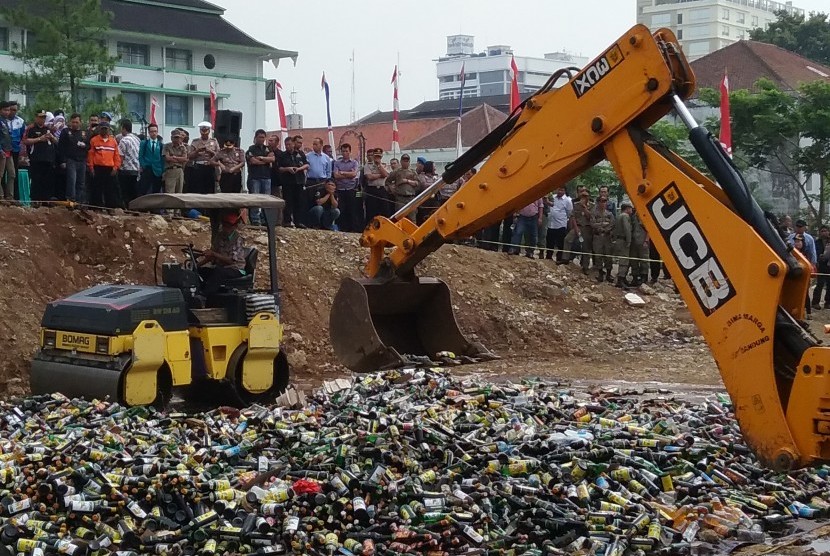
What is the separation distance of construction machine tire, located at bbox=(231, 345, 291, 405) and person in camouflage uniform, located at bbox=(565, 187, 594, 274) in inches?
445

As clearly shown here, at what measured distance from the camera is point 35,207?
18.2 metres

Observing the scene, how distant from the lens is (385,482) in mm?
8500

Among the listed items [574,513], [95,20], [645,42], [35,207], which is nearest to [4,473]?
[574,513]

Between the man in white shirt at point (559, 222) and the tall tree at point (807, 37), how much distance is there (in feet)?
156

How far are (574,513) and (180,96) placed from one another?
152ft

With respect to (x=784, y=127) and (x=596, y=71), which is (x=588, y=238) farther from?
(x=784, y=127)

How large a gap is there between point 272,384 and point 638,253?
39.8 feet

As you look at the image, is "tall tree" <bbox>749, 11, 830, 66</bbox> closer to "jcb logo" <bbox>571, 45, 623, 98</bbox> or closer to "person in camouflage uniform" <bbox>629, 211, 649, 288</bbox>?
"person in camouflage uniform" <bbox>629, 211, 649, 288</bbox>

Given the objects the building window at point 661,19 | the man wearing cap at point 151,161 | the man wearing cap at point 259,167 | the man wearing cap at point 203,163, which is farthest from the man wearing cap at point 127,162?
the building window at point 661,19

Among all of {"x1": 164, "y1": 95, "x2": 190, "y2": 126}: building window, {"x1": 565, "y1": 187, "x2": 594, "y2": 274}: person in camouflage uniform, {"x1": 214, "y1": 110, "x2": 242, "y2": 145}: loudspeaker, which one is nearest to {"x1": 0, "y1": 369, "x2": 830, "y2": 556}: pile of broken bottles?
{"x1": 214, "y1": 110, "x2": 242, "y2": 145}: loudspeaker

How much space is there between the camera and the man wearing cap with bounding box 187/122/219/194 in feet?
61.4

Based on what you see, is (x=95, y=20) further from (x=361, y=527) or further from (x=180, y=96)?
(x=361, y=527)

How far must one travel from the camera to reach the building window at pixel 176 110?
5172cm

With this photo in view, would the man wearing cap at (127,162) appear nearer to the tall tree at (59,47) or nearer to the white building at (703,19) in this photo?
the tall tree at (59,47)
